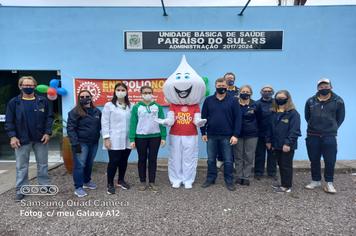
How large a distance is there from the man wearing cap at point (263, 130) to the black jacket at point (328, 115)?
71 cm

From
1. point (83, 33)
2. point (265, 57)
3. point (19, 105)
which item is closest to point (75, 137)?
point (19, 105)

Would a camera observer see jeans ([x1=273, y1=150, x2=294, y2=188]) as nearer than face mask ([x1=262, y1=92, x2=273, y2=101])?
Yes

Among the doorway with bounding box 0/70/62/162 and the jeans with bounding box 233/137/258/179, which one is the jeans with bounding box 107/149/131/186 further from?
the doorway with bounding box 0/70/62/162

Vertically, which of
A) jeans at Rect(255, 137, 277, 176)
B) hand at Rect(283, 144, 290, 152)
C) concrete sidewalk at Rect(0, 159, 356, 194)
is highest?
hand at Rect(283, 144, 290, 152)

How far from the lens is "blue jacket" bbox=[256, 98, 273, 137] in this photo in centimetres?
500

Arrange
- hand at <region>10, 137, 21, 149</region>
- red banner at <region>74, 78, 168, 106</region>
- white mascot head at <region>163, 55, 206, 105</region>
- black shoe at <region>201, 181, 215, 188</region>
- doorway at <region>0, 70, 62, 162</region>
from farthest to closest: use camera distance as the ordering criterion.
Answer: doorway at <region>0, 70, 62, 162</region> → red banner at <region>74, 78, 168, 106</region> → black shoe at <region>201, 181, 215, 188</region> → white mascot head at <region>163, 55, 206, 105</region> → hand at <region>10, 137, 21, 149</region>

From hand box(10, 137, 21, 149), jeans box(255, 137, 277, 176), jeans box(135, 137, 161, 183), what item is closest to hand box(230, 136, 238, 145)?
jeans box(255, 137, 277, 176)

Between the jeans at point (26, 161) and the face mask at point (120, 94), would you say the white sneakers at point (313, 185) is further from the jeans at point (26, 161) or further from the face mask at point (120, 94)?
the jeans at point (26, 161)

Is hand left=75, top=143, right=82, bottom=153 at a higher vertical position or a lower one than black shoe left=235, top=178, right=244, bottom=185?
higher

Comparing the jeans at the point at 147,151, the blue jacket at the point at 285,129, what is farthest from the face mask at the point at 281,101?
the jeans at the point at 147,151

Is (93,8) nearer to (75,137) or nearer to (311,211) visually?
(75,137)

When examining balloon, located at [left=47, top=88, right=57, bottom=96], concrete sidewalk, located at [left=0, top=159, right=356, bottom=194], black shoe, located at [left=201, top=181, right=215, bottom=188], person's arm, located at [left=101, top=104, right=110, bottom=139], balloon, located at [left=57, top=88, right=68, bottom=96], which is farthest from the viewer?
balloon, located at [left=57, top=88, right=68, bottom=96]

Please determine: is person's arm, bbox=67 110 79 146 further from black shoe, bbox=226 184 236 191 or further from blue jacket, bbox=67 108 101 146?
black shoe, bbox=226 184 236 191

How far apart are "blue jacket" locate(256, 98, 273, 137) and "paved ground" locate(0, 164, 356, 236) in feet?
3.34
